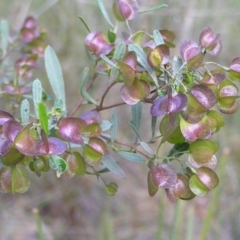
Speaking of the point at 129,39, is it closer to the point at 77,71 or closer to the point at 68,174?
the point at 68,174

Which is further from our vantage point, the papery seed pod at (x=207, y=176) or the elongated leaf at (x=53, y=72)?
the elongated leaf at (x=53, y=72)

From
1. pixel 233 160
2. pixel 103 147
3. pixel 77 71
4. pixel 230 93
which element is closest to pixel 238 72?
pixel 230 93

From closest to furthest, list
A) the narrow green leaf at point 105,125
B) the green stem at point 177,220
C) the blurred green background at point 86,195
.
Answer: the narrow green leaf at point 105,125, the green stem at point 177,220, the blurred green background at point 86,195

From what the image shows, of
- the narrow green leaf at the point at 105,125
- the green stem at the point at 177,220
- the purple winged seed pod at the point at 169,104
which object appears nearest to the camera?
the purple winged seed pod at the point at 169,104

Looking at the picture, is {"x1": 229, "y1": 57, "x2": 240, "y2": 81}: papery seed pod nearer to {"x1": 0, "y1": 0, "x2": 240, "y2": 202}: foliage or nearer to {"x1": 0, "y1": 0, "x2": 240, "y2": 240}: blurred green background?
{"x1": 0, "y1": 0, "x2": 240, "y2": 202}: foliage

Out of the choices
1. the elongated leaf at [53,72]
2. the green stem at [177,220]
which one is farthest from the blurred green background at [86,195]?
the elongated leaf at [53,72]

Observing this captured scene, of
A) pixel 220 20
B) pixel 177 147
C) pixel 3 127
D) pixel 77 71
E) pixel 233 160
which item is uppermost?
pixel 3 127

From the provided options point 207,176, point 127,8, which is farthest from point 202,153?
point 127,8

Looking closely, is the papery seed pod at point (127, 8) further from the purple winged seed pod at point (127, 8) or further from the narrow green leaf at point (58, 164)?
the narrow green leaf at point (58, 164)

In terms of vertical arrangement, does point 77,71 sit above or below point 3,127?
below
